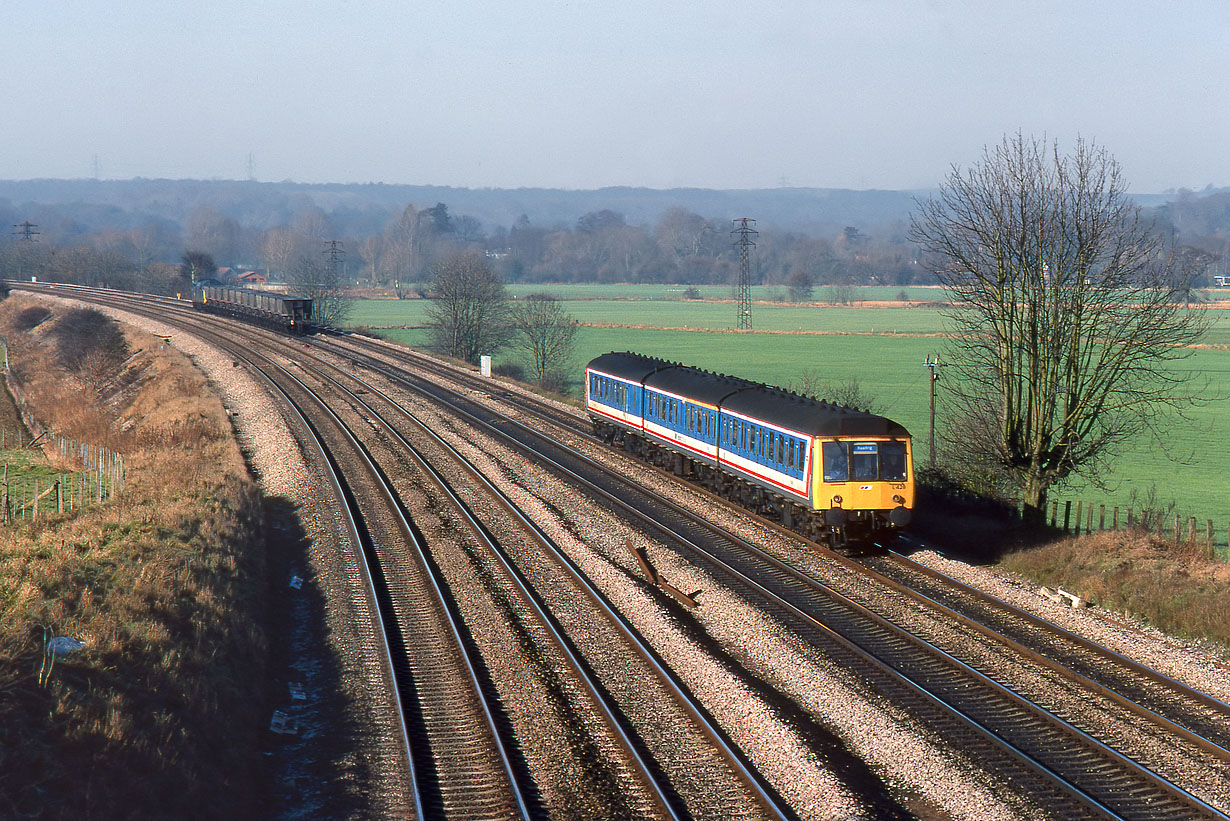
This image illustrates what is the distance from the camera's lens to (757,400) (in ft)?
82.3

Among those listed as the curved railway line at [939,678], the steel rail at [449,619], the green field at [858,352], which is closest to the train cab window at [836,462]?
the curved railway line at [939,678]

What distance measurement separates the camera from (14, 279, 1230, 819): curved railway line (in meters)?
11.6

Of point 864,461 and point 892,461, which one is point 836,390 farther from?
point 864,461

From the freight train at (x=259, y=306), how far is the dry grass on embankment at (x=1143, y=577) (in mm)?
60925

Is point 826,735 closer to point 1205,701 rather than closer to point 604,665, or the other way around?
point 604,665

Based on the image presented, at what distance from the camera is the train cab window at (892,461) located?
70.4 ft

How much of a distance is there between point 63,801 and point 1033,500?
22.3m

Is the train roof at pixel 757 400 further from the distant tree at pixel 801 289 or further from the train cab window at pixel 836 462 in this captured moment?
the distant tree at pixel 801 289

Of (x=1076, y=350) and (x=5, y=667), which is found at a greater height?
(x=1076, y=350)

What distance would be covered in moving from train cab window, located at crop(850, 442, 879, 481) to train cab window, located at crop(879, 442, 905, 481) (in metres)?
0.11

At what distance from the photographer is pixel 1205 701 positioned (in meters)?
13.9

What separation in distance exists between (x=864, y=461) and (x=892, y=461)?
2.06 feet

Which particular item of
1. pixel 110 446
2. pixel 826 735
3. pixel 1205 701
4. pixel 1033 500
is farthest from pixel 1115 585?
pixel 110 446

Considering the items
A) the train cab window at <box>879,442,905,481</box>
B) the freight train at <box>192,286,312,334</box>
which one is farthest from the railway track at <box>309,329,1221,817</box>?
the freight train at <box>192,286,312,334</box>
